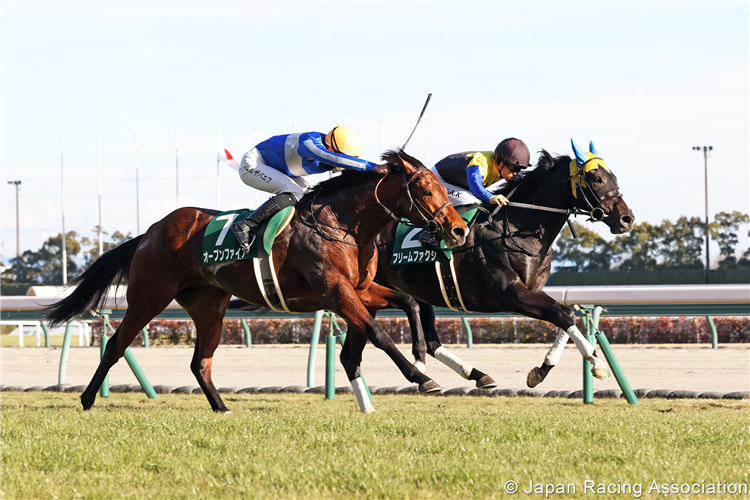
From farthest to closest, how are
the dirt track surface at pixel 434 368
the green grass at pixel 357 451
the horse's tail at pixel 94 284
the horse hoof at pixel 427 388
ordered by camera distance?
the dirt track surface at pixel 434 368 < the horse's tail at pixel 94 284 < the horse hoof at pixel 427 388 < the green grass at pixel 357 451

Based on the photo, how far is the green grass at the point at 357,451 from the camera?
3.81 m

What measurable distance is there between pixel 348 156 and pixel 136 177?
3349 cm

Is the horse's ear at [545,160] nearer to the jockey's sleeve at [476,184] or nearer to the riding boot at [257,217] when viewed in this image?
the jockey's sleeve at [476,184]

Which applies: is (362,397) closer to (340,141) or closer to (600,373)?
(600,373)

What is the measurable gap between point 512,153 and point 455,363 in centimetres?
174

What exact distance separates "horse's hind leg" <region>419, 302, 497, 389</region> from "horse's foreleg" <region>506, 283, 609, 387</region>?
1.32ft

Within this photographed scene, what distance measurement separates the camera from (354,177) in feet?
21.5

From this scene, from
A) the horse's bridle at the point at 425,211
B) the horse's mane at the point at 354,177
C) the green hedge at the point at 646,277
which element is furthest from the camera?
the green hedge at the point at 646,277


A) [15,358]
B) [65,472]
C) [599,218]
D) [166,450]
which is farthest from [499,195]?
[15,358]

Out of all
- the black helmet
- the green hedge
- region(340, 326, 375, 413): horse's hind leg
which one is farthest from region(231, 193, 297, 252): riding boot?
the green hedge

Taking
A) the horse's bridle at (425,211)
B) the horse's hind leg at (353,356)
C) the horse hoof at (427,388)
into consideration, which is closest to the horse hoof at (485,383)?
the horse hoof at (427,388)

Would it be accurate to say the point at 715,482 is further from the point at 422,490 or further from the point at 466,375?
the point at 466,375

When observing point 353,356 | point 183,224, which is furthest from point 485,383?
point 183,224

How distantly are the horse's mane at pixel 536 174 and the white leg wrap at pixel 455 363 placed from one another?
1.49m
